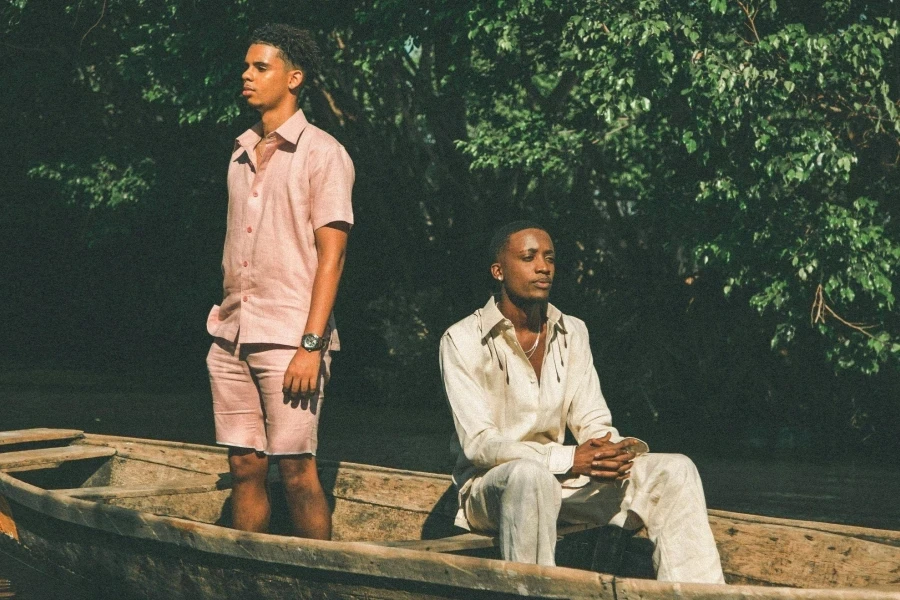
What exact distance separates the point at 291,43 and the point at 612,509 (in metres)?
2.05

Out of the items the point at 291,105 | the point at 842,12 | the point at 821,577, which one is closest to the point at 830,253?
the point at 842,12

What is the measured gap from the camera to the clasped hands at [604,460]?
409cm

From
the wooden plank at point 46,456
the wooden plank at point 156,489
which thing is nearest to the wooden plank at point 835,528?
the wooden plank at point 156,489

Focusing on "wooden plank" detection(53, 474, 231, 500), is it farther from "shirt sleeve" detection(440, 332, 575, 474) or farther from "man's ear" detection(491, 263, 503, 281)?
"man's ear" detection(491, 263, 503, 281)

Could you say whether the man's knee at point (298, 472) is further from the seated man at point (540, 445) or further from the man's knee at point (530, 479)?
the man's knee at point (530, 479)

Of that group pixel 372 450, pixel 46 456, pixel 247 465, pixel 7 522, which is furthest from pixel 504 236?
pixel 372 450

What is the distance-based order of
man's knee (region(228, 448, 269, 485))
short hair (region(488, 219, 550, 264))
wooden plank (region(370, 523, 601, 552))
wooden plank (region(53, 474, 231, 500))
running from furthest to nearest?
wooden plank (region(53, 474, 231, 500))
man's knee (region(228, 448, 269, 485))
short hair (region(488, 219, 550, 264))
wooden plank (region(370, 523, 601, 552))

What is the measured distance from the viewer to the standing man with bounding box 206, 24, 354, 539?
4.54 metres

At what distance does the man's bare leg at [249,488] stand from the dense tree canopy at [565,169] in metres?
5.03

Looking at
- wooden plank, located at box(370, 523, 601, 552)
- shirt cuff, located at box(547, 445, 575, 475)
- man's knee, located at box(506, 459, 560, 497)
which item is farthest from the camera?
wooden plank, located at box(370, 523, 601, 552)

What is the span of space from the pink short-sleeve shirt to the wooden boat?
30.4 inches

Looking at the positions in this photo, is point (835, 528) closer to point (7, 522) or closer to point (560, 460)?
point (560, 460)

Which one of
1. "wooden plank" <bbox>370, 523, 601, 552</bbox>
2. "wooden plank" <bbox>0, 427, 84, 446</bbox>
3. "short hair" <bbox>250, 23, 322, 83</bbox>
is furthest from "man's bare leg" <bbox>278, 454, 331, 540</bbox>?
"wooden plank" <bbox>0, 427, 84, 446</bbox>

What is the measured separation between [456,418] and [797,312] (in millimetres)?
6145
